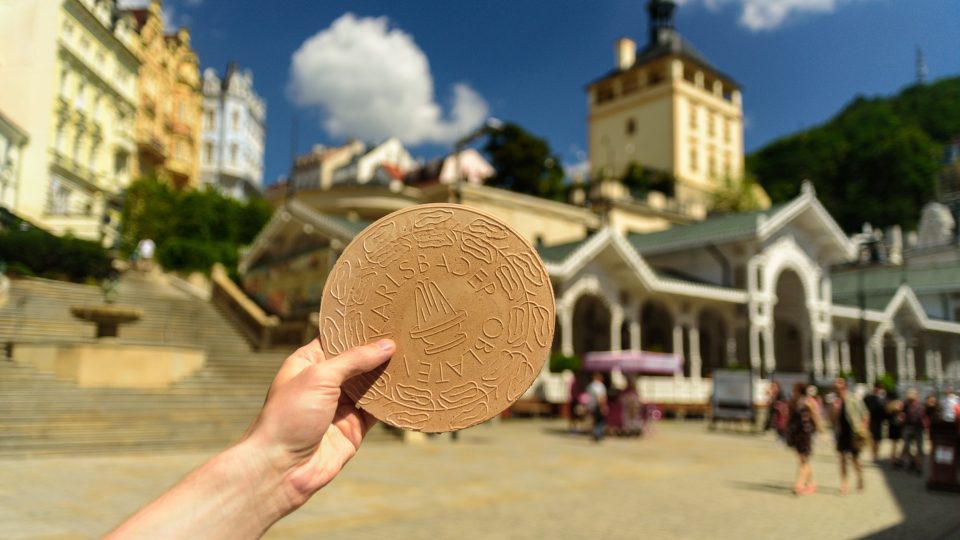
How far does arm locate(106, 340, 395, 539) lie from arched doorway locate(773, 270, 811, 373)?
36.7m

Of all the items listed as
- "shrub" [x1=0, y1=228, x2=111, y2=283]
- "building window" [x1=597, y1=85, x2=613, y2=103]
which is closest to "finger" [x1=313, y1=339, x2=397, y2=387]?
"shrub" [x1=0, y1=228, x2=111, y2=283]

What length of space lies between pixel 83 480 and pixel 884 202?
31.9 metres

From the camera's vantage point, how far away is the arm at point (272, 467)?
70.8 inches

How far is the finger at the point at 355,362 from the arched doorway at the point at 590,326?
3053 centimetres

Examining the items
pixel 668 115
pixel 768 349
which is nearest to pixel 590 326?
pixel 768 349

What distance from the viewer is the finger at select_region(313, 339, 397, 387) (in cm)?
211

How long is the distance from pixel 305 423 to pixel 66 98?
6.56 metres

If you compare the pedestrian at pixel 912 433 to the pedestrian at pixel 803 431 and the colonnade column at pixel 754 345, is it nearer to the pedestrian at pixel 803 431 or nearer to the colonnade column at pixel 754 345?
the pedestrian at pixel 803 431

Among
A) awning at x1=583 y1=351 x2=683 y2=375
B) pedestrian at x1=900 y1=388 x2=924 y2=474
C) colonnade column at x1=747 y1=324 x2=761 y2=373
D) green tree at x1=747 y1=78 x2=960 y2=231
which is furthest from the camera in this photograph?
colonnade column at x1=747 y1=324 x2=761 y2=373

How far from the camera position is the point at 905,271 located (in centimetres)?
1828

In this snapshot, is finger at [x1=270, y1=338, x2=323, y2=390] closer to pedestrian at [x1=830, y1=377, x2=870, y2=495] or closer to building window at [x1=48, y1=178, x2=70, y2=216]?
building window at [x1=48, y1=178, x2=70, y2=216]

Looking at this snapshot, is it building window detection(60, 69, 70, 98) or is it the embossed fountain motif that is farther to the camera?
building window detection(60, 69, 70, 98)

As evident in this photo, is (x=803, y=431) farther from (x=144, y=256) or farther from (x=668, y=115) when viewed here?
(x=668, y=115)

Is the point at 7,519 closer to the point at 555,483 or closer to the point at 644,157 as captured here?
the point at 555,483
